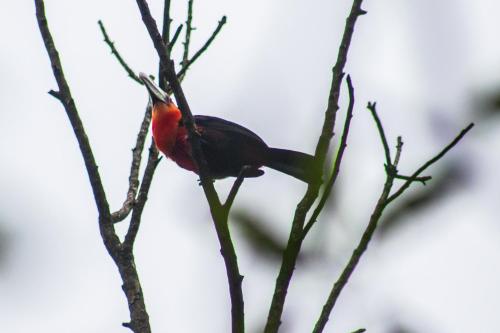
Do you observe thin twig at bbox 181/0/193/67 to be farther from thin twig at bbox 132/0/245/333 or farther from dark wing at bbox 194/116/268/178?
thin twig at bbox 132/0/245/333

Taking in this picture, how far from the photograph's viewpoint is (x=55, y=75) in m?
3.43

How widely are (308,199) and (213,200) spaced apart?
1.99ft

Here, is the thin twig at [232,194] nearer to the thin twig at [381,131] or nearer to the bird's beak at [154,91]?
the thin twig at [381,131]

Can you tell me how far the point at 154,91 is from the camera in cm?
533

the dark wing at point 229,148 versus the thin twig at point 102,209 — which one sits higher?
the dark wing at point 229,148

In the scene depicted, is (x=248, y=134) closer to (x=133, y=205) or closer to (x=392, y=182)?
(x=133, y=205)

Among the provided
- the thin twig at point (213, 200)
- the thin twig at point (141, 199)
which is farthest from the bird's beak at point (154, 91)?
the thin twig at point (213, 200)

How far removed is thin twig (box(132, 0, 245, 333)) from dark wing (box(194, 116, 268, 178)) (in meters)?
1.76

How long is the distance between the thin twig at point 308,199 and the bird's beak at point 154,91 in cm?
291

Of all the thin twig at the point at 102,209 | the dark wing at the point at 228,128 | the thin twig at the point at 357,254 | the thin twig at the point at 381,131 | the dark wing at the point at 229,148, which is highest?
the dark wing at the point at 228,128

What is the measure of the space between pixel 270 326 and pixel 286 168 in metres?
2.58

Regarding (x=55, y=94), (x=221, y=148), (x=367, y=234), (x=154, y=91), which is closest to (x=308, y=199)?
(x=367, y=234)

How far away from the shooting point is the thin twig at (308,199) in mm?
1930

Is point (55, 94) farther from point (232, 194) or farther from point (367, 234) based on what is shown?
point (367, 234)
